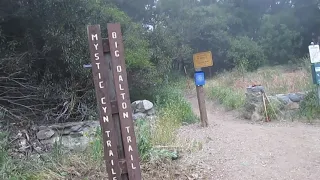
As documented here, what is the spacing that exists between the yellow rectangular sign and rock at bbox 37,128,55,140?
11.4ft

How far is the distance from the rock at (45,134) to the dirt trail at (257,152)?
2.20 m

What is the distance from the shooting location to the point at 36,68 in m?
6.69

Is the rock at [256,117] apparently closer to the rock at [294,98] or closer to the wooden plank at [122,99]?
the rock at [294,98]

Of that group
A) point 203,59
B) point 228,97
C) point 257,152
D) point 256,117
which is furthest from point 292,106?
point 257,152

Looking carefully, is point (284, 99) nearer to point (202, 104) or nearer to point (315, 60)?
point (315, 60)

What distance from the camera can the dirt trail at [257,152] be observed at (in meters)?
4.52

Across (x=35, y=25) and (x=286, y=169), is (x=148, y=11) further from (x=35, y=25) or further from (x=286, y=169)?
(x=286, y=169)

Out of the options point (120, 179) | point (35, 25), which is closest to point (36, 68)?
point (35, 25)

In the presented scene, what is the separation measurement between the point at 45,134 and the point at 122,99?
3269mm

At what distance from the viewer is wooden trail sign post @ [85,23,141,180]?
2854 mm

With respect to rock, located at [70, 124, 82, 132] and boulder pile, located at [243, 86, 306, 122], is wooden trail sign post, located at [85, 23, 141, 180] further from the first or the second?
boulder pile, located at [243, 86, 306, 122]

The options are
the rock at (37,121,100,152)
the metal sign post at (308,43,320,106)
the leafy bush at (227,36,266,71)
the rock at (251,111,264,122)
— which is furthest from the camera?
the leafy bush at (227,36,266,71)

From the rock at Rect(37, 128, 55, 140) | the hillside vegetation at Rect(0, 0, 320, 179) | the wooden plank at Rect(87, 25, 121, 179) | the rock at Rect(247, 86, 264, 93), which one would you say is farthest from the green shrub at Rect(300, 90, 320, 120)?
the wooden plank at Rect(87, 25, 121, 179)

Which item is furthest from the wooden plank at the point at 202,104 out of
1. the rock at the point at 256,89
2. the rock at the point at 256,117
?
the rock at the point at 256,89
